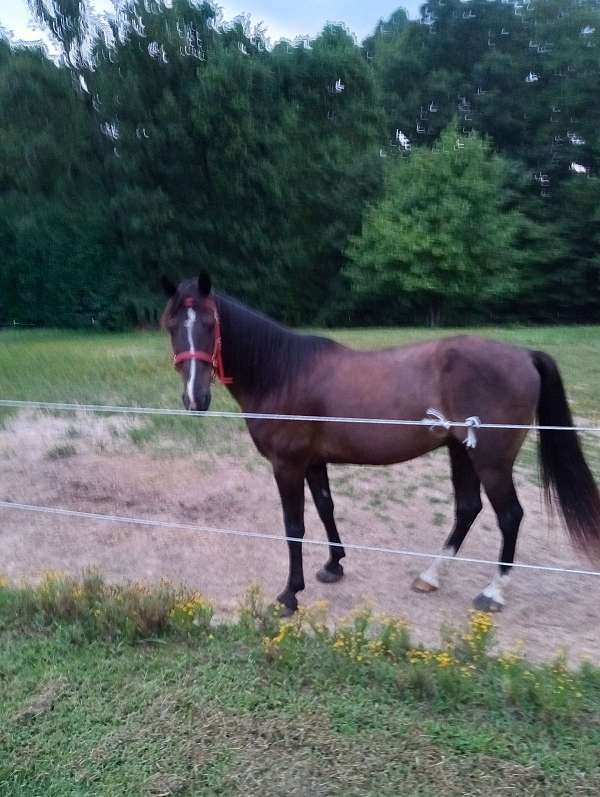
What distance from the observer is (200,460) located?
24.1 feet

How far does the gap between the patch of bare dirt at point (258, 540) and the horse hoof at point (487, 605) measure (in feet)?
0.19

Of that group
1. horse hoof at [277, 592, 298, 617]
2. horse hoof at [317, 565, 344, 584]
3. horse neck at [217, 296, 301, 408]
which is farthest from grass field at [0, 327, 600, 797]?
horse neck at [217, 296, 301, 408]

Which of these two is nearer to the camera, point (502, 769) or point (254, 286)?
point (502, 769)

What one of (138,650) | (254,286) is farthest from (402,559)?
(254,286)

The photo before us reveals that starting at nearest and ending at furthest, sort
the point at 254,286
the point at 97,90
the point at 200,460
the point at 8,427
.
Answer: the point at 200,460, the point at 8,427, the point at 97,90, the point at 254,286

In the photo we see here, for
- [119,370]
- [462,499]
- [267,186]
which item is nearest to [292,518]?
[462,499]

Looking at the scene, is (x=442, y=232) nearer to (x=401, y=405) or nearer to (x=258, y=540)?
(x=258, y=540)

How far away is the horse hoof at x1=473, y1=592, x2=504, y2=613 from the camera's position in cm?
418

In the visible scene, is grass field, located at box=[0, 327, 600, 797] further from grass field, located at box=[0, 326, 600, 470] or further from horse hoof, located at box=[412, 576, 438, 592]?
grass field, located at box=[0, 326, 600, 470]

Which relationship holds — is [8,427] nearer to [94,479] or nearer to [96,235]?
[94,479]

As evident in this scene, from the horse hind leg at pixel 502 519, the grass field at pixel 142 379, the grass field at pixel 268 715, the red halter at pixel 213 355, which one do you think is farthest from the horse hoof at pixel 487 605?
the grass field at pixel 142 379

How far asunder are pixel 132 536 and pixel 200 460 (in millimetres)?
1977

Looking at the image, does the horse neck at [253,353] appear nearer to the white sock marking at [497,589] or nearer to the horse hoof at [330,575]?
the horse hoof at [330,575]

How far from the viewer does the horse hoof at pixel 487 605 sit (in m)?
4.18
